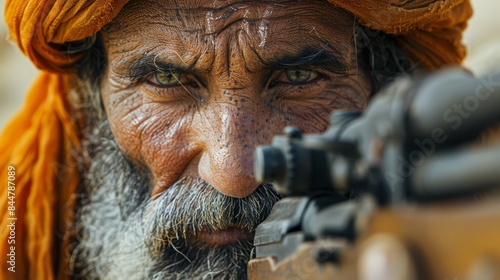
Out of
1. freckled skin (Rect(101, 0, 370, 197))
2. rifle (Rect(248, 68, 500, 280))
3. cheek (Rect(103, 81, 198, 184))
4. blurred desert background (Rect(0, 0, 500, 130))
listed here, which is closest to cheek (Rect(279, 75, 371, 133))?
freckled skin (Rect(101, 0, 370, 197))

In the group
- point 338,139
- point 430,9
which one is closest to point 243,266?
point 430,9

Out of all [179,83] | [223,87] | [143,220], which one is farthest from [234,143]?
[143,220]

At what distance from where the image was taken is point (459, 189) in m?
1.07

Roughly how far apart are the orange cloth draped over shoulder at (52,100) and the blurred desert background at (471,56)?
68cm

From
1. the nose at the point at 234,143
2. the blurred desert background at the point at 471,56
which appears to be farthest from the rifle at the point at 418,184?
the blurred desert background at the point at 471,56

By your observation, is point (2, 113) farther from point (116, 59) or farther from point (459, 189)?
point (459, 189)

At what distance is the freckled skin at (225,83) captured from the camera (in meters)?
2.34

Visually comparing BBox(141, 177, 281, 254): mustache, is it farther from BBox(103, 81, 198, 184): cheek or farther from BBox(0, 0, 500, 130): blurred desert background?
BBox(0, 0, 500, 130): blurred desert background

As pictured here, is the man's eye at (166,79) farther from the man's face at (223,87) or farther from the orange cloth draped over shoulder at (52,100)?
the orange cloth draped over shoulder at (52,100)

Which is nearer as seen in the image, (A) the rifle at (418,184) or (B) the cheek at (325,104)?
(A) the rifle at (418,184)

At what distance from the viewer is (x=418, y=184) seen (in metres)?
1.14

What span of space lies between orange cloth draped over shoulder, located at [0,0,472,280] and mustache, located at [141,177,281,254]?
55cm

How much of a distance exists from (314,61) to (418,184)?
137 cm

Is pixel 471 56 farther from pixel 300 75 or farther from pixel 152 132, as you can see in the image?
pixel 152 132
